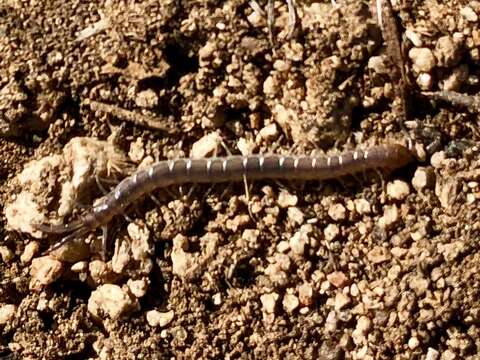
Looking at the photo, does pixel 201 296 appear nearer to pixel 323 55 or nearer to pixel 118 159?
pixel 118 159

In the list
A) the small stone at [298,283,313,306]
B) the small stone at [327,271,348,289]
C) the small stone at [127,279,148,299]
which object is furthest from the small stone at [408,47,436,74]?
the small stone at [127,279,148,299]

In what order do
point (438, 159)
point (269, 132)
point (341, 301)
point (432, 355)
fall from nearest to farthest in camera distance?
point (432, 355)
point (341, 301)
point (438, 159)
point (269, 132)

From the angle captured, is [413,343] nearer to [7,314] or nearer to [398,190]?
[398,190]

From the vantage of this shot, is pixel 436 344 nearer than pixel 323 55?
Yes

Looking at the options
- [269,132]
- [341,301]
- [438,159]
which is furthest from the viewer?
[269,132]

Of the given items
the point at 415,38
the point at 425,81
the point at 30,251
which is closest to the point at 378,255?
the point at 425,81

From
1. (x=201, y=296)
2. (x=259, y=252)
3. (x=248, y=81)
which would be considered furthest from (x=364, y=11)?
(x=201, y=296)
